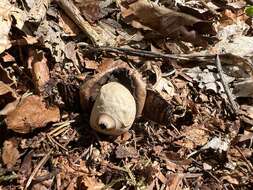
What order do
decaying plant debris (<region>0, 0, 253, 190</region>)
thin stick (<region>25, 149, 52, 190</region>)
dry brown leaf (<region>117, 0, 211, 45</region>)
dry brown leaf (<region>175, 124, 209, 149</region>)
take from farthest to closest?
dry brown leaf (<region>117, 0, 211, 45</region>) → dry brown leaf (<region>175, 124, 209, 149</region>) → decaying plant debris (<region>0, 0, 253, 190</region>) → thin stick (<region>25, 149, 52, 190</region>)

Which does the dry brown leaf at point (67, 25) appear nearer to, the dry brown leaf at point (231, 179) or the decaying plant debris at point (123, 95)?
the decaying plant debris at point (123, 95)

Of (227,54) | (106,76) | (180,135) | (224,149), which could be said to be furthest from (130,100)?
(227,54)

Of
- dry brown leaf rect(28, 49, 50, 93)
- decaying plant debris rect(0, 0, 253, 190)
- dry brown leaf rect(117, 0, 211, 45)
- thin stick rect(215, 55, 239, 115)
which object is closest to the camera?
decaying plant debris rect(0, 0, 253, 190)

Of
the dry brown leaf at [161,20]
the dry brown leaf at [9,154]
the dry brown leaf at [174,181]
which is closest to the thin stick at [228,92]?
the dry brown leaf at [161,20]

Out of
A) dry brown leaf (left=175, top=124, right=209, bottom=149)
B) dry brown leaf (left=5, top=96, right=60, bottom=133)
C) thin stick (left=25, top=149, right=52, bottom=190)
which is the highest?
dry brown leaf (left=5, top=96, right=60, bottom=133)

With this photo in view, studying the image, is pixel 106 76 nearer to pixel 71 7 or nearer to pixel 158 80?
pixel 158 80

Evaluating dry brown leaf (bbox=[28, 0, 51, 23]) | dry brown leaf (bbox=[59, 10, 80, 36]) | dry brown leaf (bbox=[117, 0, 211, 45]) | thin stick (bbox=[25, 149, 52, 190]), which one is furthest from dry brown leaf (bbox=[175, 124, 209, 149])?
dry brown leaf (bbox=[28, 0, 51, 23])

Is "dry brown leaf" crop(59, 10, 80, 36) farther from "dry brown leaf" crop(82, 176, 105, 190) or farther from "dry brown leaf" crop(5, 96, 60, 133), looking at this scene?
"dry brown leaf" crop(82, 176, 105, 190)
